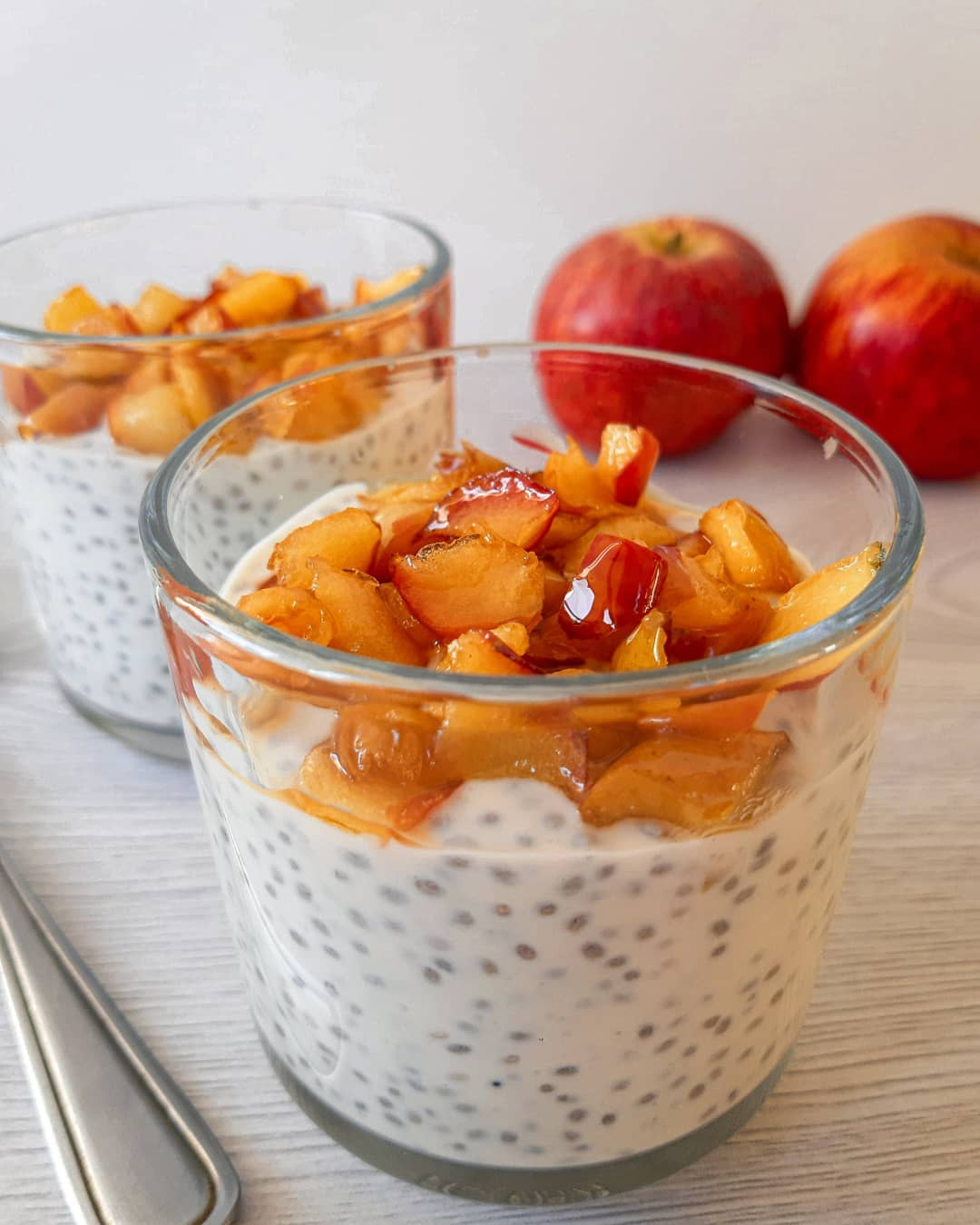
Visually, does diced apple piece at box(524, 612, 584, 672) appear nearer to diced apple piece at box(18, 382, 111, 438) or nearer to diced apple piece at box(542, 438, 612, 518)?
diced apple piece at box(542, 438, 612, 518)

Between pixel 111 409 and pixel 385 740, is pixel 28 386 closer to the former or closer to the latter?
pixel 111 409

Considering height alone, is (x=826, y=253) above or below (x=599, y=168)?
below

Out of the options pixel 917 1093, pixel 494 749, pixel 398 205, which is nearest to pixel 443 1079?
pixel 494 749

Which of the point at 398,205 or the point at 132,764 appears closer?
the point at 132,764

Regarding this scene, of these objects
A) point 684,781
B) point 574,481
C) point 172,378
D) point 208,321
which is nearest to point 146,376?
point 172,378

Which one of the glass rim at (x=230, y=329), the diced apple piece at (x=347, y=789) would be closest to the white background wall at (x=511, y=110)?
the glass rim at (x=230, y=329)

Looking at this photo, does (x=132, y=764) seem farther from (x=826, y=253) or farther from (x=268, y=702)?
(x=826, y=253)

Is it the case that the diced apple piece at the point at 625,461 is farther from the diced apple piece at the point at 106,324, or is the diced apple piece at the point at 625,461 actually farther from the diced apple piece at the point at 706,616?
the diced apple piece at the point at 106,324
